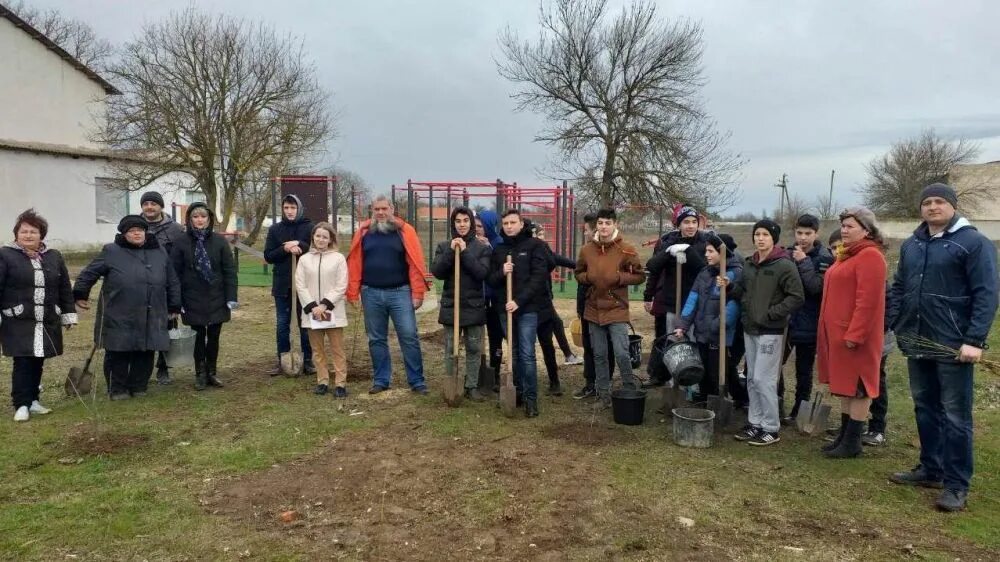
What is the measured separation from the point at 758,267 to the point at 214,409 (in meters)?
4.49

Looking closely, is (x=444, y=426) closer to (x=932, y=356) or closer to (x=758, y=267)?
(x=758, y=267)

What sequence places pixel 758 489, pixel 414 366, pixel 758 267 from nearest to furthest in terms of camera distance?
pixel 758 489 → pixel 758 267 → pixel 414 366

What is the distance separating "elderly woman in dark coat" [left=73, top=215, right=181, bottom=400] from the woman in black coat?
193 millimetres

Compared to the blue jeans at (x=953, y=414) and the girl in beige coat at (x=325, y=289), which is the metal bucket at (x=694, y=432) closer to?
the blue jeans at (x=953, y=414)

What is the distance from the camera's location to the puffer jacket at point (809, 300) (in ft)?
16.3

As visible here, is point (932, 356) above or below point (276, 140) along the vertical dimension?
below

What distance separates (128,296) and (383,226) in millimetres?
2179

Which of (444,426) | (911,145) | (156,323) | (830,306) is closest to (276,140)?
(156,323)

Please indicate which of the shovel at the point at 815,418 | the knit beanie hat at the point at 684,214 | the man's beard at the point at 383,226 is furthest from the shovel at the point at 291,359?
the shovel at the point at 815,418

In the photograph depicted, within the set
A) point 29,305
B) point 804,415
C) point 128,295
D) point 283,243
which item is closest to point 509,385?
point 804,415

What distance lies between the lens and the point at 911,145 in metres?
41.8

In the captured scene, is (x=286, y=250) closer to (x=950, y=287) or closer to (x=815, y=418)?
(x=815, y=418)

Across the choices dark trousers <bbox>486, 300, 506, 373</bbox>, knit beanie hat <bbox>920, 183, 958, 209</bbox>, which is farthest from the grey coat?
knit beanie hat <bbox>920, 183, 958, 209</bbox>

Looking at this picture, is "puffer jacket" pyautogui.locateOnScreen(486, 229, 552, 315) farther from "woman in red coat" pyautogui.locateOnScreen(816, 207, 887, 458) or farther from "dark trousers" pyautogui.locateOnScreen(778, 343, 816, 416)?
"woman in red coat" pyautogui.locateOnScreen(816, 207, 887, 458)
